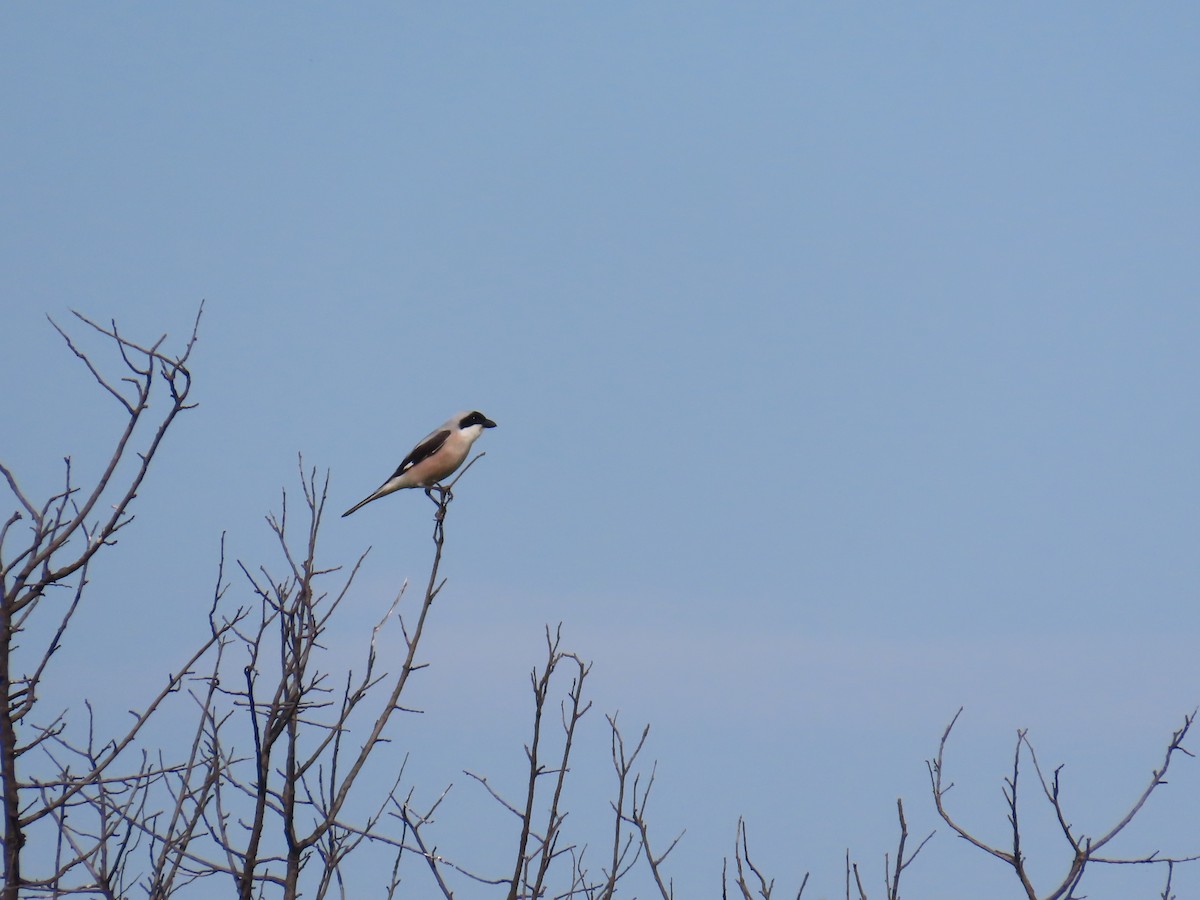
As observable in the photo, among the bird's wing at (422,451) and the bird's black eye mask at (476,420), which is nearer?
the bird's wing at (422,451)

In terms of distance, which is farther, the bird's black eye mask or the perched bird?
the bird's black eye mask

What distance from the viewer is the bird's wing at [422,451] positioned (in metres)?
10.3

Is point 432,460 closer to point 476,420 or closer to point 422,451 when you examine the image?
point 422,451

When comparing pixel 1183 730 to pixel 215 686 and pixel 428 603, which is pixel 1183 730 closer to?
pixel 428 603

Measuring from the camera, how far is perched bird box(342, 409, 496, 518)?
33.1 ft

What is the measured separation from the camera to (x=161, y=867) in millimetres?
3877

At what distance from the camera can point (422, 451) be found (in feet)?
34.0

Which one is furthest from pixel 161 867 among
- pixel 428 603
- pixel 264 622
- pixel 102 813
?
pixel 428 603

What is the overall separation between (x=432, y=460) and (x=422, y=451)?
33 centimetres

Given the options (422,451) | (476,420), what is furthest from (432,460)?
(476,420)

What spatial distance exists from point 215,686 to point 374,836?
2.49 feet

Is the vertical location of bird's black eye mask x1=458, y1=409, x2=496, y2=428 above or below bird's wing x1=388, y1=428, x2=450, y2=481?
above

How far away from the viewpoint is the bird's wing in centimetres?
1027

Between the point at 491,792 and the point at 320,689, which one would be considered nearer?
the point at 320,689
